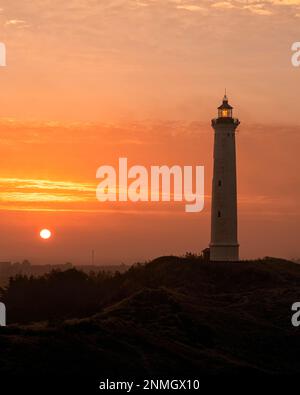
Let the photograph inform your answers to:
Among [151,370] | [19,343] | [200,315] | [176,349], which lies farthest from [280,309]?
[19,343]

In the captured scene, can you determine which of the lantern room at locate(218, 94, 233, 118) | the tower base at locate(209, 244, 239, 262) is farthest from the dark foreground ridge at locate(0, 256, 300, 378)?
the lantern room at locate(218, 94, 233, 118)

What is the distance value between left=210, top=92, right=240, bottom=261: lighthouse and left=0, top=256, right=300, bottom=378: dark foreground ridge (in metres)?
2.12

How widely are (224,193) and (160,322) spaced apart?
18115mm

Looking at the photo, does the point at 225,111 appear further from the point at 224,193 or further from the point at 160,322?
the point at 160,322

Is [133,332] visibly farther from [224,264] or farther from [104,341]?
[224,264]

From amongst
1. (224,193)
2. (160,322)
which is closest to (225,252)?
(224,193)

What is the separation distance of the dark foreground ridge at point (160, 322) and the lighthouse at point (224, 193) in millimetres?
2122

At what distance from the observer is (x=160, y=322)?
52906 mm

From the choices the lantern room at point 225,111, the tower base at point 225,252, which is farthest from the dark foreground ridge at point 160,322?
the lantern room at point 225,111

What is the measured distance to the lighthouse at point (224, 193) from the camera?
67.9 meters

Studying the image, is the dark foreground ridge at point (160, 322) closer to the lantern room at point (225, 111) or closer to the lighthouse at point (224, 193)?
the lighthouse at point (224, 193)

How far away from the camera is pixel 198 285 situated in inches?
2468

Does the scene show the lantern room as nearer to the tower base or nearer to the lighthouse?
the lighthouse

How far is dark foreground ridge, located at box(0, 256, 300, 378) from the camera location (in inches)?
1783
